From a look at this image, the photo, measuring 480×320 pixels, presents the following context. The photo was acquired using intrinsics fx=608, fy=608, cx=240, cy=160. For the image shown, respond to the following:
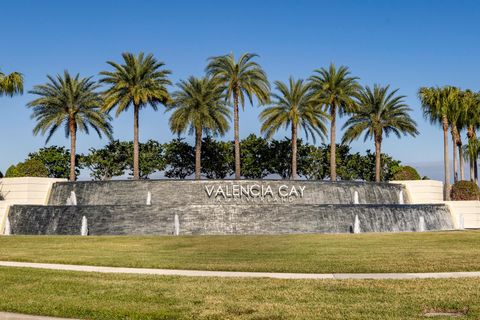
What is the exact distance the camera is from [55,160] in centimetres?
6881

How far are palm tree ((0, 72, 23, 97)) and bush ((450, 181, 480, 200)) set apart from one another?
117 ft

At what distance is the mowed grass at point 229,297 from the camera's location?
10.1m

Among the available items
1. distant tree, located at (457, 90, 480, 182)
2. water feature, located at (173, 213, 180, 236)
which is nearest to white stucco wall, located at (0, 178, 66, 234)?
water feature, located at (173, 213, 180, 236)

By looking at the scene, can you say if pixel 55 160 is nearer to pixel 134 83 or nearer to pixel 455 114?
pixel 134 83

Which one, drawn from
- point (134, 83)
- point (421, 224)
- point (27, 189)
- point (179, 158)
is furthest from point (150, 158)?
point (421, 224)

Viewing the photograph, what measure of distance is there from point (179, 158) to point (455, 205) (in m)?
37.5

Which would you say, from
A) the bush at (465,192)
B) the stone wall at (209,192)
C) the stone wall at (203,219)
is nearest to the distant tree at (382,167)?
the bush at (465,192)

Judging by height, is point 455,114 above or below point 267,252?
above

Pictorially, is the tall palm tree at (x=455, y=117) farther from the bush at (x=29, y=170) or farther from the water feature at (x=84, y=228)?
the water feature at (x=84, y=228)

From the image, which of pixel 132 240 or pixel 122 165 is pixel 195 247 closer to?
pixel 132 240

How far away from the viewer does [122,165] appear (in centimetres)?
6975

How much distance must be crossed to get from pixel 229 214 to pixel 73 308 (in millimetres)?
22094

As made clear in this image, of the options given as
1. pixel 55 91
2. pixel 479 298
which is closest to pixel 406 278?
pixel 479 298

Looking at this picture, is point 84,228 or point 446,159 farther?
point 446,159
